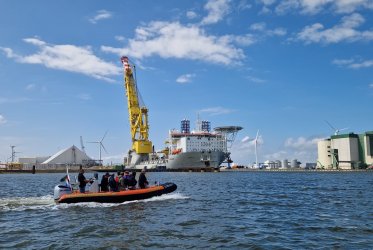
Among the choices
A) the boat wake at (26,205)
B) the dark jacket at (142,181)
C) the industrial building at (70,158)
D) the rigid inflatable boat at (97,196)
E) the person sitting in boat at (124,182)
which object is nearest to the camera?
the boat wake at (26,205)

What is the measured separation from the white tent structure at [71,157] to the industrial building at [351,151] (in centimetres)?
9902

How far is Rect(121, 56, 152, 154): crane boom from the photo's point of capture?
113188 millimetres

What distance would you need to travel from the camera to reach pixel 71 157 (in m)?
172

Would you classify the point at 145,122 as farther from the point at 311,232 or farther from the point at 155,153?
the point at 311,232

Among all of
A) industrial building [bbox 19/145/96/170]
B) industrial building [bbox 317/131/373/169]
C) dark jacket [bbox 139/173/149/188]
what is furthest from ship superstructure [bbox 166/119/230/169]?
dark jacket [bbox 139/173/149/188]

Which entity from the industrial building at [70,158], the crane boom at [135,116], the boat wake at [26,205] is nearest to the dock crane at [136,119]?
the crane boom at [135,116]

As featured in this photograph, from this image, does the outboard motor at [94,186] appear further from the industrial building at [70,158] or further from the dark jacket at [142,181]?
the industrial building at [70,158]

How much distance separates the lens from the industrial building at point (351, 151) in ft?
403

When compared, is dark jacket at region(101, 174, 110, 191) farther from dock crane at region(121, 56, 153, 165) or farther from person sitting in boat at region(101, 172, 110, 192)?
dock crane at region(121, 56, 153, 165)

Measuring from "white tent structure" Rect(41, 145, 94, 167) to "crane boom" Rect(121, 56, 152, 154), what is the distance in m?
56.7

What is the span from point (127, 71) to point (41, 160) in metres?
89.9

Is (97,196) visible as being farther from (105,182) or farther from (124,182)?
(124,182)

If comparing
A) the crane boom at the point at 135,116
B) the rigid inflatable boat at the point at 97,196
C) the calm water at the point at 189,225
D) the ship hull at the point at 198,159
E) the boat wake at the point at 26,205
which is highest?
the crane boom at the point at 135,116

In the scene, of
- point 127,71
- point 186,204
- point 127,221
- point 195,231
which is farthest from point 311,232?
point 127,71
